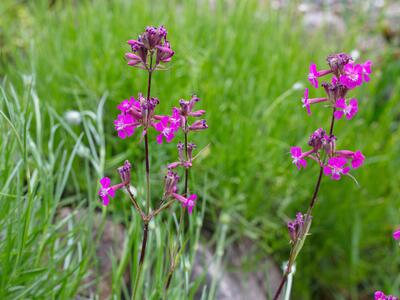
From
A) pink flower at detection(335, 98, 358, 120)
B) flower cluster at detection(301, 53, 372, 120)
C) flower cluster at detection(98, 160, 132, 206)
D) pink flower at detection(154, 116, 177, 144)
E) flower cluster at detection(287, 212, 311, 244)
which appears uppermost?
flower cluster at detection(301, 53, 372, 120)

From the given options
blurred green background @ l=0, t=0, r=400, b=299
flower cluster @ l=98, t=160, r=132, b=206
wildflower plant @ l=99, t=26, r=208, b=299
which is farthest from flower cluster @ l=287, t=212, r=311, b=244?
blurred green background @ l=0, t=0, r=400, b=299

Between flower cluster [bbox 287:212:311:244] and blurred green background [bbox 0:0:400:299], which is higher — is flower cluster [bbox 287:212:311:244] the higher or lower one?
the lower one

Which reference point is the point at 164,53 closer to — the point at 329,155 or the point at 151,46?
the point at 151,46

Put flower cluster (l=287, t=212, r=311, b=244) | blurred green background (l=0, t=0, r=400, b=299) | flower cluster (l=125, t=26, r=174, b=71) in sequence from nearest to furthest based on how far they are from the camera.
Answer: flower cluster (l=125, t=26, r=174, b=71), flower cluster (l=287, t=212, r=311, b=244), blurred green background (l=0, t=0, r=400, b=299)

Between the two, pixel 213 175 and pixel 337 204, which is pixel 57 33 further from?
pixel 337 204

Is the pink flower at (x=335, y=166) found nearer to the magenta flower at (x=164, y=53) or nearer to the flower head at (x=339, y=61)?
the flower head at (x=339, y=61)

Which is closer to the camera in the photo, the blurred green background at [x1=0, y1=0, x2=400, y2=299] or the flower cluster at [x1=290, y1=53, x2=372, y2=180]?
the flower cluster at [x1=290, y1=53, x2=372, y2=180]

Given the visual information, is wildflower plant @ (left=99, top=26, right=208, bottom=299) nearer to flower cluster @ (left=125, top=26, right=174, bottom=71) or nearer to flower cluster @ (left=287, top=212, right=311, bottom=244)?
flower cluster @ (left=125, top=26, right=174, bottom=71)

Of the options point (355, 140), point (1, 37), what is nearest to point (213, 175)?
point (355, 140)

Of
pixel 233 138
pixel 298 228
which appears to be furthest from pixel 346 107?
pixel 233 138
